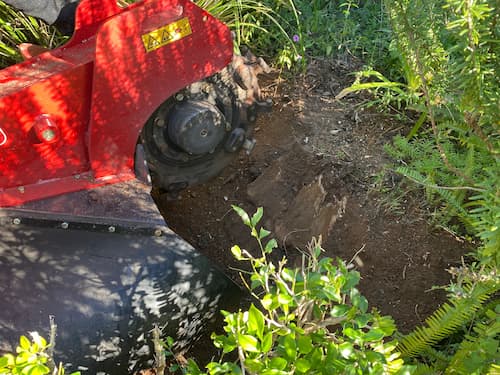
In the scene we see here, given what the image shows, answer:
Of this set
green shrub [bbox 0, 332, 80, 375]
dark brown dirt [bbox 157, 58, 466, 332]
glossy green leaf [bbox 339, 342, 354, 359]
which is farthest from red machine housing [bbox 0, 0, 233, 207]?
glossy green leaf [bbox 339, 342, 354, 359]

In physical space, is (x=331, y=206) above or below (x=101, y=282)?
below

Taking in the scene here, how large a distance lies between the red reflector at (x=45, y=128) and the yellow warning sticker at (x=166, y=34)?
0.38 metres

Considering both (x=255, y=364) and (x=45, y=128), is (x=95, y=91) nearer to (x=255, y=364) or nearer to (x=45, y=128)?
(x=45, y=128)

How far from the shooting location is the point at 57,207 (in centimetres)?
185

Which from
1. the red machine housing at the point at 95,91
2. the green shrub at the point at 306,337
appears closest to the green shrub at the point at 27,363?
the green shrub at the point at 306,337

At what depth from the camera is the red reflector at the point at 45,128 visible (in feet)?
5.93

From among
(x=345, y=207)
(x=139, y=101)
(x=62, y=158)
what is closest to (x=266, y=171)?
(x=345, y=207)

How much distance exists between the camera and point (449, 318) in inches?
69.7

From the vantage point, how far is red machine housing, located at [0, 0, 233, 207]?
1813mm

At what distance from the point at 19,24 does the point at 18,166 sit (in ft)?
4.08

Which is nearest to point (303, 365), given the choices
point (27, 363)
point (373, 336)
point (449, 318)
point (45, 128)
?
point (373, 336)

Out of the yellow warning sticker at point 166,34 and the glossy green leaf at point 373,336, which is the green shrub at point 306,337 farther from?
the yellow warning sticker at point 166,34

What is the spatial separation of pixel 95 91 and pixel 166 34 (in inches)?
11.9

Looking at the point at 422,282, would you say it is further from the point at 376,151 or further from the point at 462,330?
the point at 376,151
